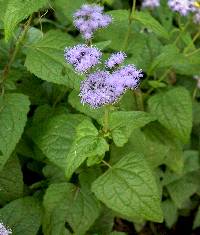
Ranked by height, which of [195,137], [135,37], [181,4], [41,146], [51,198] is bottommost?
[195,137]

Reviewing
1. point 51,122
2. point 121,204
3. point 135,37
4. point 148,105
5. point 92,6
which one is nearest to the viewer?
point 121,204

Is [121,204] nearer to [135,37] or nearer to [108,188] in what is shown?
[108,188]

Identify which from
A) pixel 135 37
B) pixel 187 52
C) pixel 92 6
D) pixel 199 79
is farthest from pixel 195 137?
pixel 92 6

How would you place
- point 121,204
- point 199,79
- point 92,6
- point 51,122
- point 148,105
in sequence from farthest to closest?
1. point 199,79
2. point 148,105
3. point 51,122
4. point 92,6
5. point 121,204

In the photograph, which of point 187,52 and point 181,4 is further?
point 187,52

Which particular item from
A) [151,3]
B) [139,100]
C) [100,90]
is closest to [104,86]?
[100,90]

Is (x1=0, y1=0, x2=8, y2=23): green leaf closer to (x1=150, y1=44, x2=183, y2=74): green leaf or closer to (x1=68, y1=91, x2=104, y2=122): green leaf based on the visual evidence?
(x1=68, y1=91, x2=104, y2=122): green leaf
